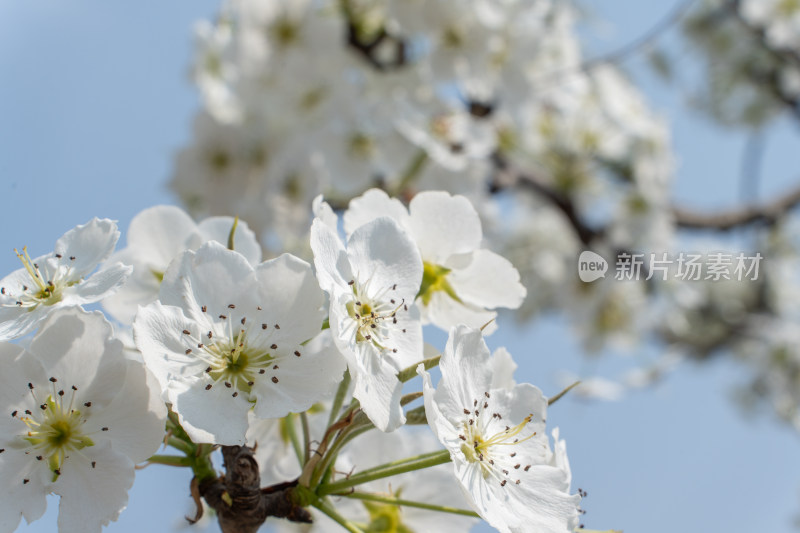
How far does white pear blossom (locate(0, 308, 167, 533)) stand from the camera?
45cm

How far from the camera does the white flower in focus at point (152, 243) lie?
0.62 m

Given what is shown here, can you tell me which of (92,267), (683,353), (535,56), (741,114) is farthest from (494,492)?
(741,114)

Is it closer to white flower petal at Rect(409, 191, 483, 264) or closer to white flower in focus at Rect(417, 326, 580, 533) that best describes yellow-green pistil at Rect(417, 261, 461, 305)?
white flower petal at Rect(409, 191, 483, 264)

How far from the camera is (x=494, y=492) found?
50 centimetres

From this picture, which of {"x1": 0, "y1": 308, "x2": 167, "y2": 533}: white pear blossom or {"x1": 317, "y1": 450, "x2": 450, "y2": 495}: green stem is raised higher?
{"x1": 317, "y1": 450, "x2": 450, "y2": 495}: green stem

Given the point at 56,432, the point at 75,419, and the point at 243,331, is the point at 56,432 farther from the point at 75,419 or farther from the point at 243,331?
the point at 243,331

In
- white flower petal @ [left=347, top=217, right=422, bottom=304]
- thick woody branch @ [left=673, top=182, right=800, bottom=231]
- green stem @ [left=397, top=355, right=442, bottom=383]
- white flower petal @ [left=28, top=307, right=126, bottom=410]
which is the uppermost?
thick woody branch @ [left=673, top=182, right=800, bottom=231]

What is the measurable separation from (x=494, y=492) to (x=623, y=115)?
2.13 metres

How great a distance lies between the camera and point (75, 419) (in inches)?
18.5

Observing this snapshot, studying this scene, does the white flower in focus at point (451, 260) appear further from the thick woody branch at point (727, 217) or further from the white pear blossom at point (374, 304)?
the thick woody branch at point (727, 217)

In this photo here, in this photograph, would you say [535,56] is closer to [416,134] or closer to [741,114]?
[416,134]

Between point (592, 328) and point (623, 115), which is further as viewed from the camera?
point (592, 328)
